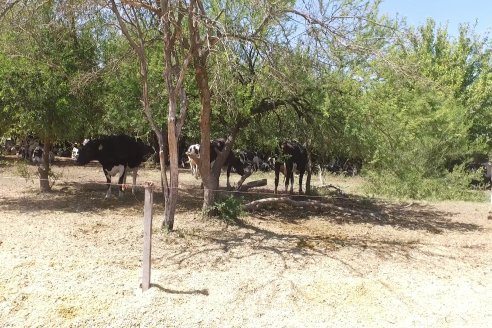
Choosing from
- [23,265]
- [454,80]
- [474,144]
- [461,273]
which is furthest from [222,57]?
[454,80]

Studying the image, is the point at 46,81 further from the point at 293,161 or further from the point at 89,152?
the point at 293,161

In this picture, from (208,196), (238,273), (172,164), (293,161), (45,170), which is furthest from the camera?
(293,161)

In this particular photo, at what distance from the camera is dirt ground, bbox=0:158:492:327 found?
5.88m

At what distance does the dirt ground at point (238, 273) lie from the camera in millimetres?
5875

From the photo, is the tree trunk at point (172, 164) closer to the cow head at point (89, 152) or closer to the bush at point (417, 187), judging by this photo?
the cow head at point (89, 152)

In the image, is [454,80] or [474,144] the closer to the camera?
[474,144]

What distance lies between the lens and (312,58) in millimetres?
9281

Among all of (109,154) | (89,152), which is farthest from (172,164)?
(89,152)

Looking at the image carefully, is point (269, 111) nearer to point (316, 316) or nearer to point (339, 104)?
point (339, 104)

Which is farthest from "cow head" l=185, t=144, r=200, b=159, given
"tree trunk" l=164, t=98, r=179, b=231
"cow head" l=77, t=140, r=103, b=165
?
"cow head" l=77, t=140, r=103, b=165

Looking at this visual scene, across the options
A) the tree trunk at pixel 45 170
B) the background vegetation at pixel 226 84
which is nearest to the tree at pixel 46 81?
the background vegetation at pixel 226 84

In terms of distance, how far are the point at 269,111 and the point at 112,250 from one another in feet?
17.2

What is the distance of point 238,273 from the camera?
6.82 meters

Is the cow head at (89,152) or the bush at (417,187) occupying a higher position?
the cow head at (89,152)
